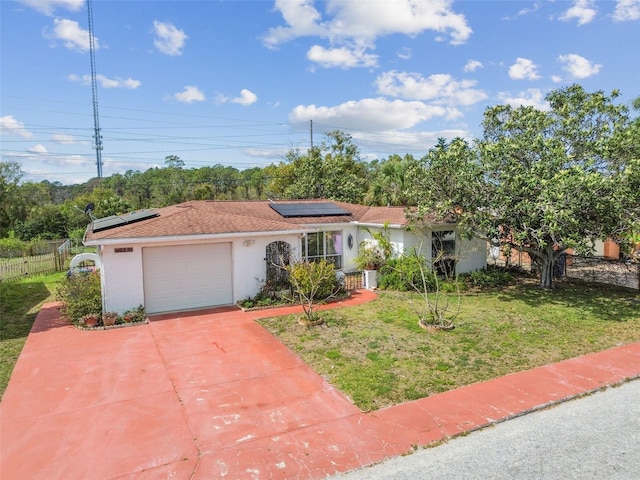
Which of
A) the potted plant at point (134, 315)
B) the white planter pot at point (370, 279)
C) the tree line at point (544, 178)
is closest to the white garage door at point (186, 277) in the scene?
the potted plant at point (134, 315)

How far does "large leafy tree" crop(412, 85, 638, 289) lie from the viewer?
1284cm

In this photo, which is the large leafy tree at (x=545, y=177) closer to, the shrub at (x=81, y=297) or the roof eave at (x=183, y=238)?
the roof eave at (x=183, y=238)

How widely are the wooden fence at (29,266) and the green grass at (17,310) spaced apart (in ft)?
1.52

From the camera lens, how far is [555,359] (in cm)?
929

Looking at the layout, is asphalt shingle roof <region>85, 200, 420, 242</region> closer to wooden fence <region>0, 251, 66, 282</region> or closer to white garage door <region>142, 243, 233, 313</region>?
white garage door <region>142, 243, 233, 313</region>

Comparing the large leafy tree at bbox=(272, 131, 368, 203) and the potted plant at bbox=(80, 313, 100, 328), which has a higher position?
the large leafy tree at bbox=(272, 131, 368, 203)

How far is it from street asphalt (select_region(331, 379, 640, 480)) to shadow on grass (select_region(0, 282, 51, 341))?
449 inches

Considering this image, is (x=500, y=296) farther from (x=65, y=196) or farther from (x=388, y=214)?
(x=65, y=196)

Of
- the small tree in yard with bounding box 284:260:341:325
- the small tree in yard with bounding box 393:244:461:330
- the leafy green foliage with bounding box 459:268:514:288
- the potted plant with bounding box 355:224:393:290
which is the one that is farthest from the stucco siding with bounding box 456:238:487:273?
the small tree in yard with bounding box 284:260:341:325

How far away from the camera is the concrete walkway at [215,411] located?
5.66 metres

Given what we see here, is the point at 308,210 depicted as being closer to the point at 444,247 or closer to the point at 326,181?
the point at 444,247

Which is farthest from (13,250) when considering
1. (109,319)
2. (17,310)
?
(109,319)

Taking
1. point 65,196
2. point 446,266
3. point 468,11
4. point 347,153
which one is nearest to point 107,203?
point 347,153

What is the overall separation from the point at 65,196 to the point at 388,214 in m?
71.2
